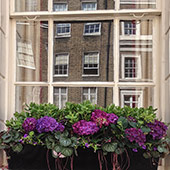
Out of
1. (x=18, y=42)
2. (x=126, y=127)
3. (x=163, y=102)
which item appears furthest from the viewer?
(x=18, y=42)

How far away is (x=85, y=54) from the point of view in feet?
8.73

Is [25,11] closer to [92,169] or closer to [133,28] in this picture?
[133,28]

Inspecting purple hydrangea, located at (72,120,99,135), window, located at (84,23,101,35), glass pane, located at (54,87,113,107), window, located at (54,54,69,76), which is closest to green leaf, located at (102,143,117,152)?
purple hydrangea, located at (72,120,99,135)

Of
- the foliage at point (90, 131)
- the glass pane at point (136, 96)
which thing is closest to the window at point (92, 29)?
the glass pane at point (136, 96)

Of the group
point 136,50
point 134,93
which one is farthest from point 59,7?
point 134,93

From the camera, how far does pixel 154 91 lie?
2.61 m

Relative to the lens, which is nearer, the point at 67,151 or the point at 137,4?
the point at 67,151

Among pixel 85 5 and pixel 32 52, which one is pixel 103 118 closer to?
pixel 32 52

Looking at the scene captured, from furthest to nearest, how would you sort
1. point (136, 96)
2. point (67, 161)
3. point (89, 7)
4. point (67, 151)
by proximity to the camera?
point (89, 7) → point (136, 96) → point (67, 161) → point (67, 151)

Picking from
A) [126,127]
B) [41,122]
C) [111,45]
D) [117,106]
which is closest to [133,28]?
[111,45]

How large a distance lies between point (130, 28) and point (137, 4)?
0.57ft

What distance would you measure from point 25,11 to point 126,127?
112cm

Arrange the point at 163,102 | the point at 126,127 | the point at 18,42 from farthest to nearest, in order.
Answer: the point at 18,42 → the point at 163,102 → the point at 126,127

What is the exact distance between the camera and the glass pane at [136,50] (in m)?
2.64
